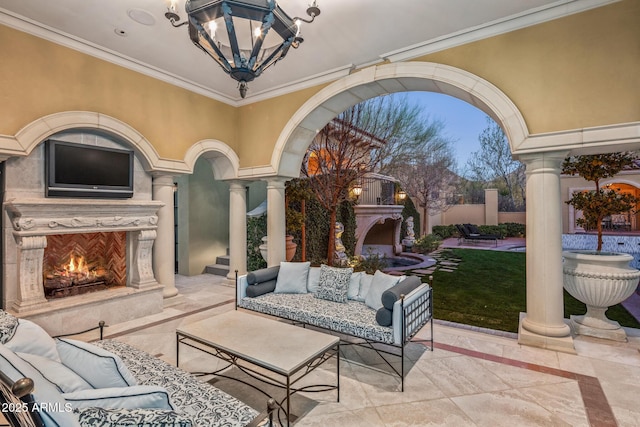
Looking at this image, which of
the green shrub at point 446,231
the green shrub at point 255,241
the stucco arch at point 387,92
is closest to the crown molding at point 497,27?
the stucco arch at point 387,92

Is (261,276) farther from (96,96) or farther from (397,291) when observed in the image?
(96,96)

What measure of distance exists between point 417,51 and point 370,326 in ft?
12.6

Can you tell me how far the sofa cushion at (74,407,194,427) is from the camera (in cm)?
127

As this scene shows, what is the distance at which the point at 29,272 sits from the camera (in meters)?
4.16

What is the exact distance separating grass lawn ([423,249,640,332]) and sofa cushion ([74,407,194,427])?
15.2 ft

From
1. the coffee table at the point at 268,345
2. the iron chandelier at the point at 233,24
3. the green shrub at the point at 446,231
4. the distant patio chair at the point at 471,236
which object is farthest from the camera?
the green shrub at the point at 446,231

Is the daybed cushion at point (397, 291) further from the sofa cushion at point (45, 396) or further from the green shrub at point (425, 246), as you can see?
the green shrub at point (425, 246)

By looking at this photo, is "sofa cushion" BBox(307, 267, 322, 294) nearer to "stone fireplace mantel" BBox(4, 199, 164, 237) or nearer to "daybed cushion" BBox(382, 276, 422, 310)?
"daybed cushion" BBox(382, 276, 422, 310)

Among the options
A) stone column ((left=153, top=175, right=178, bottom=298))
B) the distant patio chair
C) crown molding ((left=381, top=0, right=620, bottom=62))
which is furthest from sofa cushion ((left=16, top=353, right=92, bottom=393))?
the distant patio chair

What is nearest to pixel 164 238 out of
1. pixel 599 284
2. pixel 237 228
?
pixel 237 228

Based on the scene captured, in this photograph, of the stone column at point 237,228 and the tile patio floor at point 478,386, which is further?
the stone column at point 237,228

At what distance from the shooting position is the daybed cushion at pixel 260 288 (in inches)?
177

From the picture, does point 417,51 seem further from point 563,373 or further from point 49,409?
point 49,409

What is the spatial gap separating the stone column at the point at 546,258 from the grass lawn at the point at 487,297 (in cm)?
84
